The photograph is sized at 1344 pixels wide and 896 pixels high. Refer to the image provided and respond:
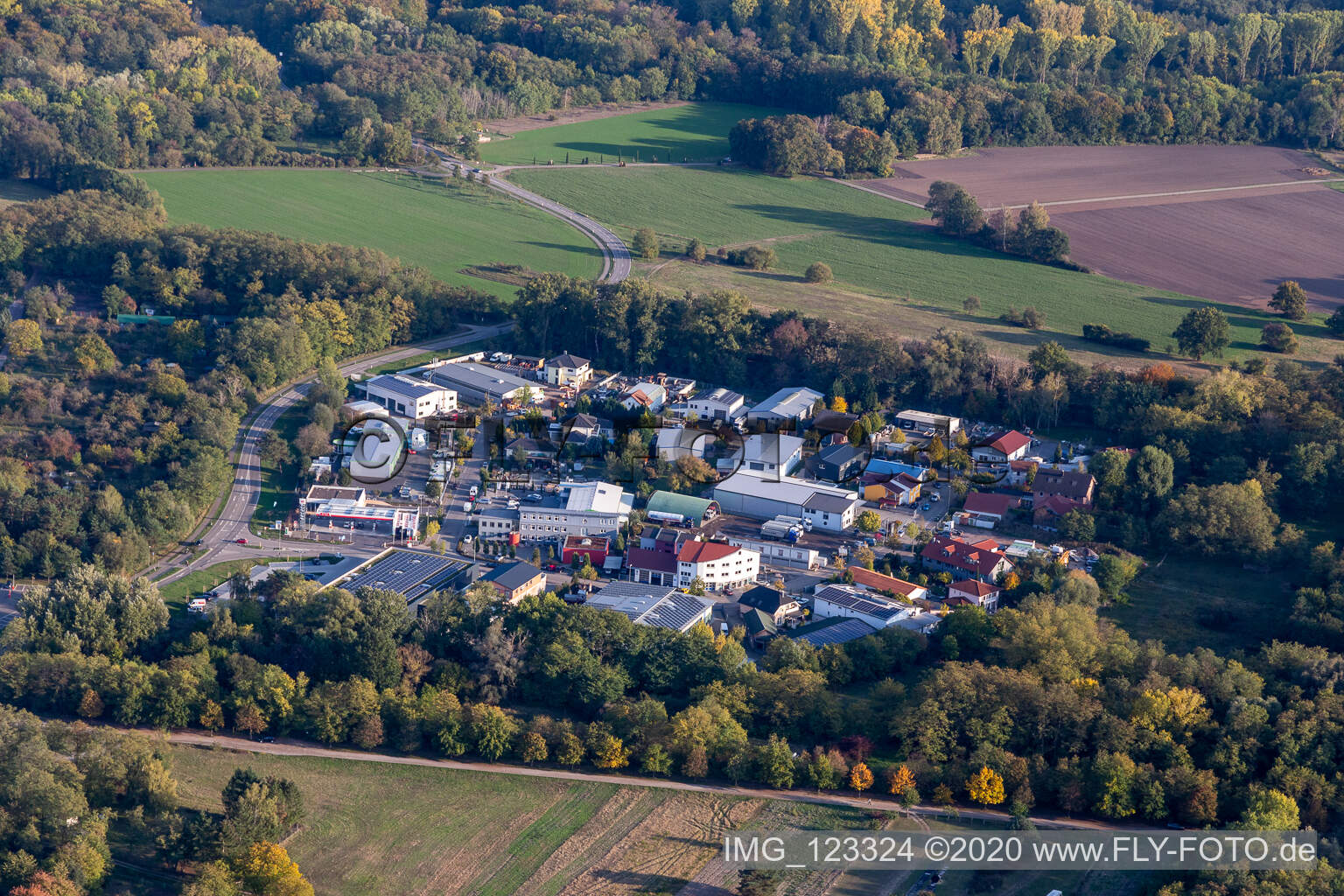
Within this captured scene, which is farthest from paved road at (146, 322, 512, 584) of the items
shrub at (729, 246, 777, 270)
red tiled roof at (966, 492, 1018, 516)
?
red tiled roof at (966, 492, 1018, 516)

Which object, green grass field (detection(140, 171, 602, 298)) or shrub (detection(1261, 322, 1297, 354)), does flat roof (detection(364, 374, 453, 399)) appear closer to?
green grass field (detection(140, 171, 602, 298))

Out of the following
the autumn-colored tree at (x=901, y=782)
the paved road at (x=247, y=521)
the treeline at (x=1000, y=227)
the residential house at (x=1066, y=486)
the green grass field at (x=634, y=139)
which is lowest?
the autumn-colored tree at (x=901, y=782)

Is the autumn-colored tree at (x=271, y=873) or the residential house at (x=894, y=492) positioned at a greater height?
the residential house at (x=894, y=492)

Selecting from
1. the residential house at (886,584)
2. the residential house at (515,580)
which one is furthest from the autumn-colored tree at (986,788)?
the residential house at (515,580)

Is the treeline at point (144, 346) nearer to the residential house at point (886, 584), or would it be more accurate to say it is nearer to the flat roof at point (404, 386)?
the flat roof at point (404, 386)

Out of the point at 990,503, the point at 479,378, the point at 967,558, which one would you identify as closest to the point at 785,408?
the point at 990,503
